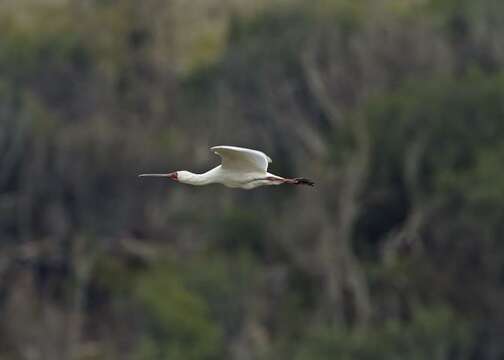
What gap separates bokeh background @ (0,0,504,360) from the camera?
3497cm

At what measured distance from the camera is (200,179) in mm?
14789

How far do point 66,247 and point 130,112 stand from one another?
836 centimetres

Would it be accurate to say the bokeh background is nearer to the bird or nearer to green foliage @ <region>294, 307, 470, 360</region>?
green foliage @ <region>294, 307, 470, 360</region>

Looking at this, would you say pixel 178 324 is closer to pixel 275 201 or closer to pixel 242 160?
pixel 275 201

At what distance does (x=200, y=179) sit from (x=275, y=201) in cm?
2642

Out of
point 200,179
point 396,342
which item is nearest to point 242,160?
point 200,179

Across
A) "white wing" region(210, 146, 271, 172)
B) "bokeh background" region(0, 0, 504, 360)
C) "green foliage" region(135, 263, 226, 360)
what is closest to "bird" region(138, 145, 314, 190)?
"white wing" region(210, 146, 271, 172)

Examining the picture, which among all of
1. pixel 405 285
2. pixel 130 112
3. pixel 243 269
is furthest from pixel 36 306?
pixel 130 112

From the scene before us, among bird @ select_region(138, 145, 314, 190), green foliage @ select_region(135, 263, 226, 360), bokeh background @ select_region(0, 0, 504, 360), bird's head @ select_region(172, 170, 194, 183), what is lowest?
green foliage @ select_region(135, 263, 226, 360)

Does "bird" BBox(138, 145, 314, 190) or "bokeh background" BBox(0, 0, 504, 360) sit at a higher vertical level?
"bird" BBox(138, 145, 314, 190)

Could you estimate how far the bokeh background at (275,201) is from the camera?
115 feet

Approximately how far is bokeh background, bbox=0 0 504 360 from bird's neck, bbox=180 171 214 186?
59.3ft

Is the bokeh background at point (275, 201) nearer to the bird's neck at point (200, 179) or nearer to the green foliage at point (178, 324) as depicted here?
the green foliage at point (178, 324)

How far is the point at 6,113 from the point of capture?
4131cm
